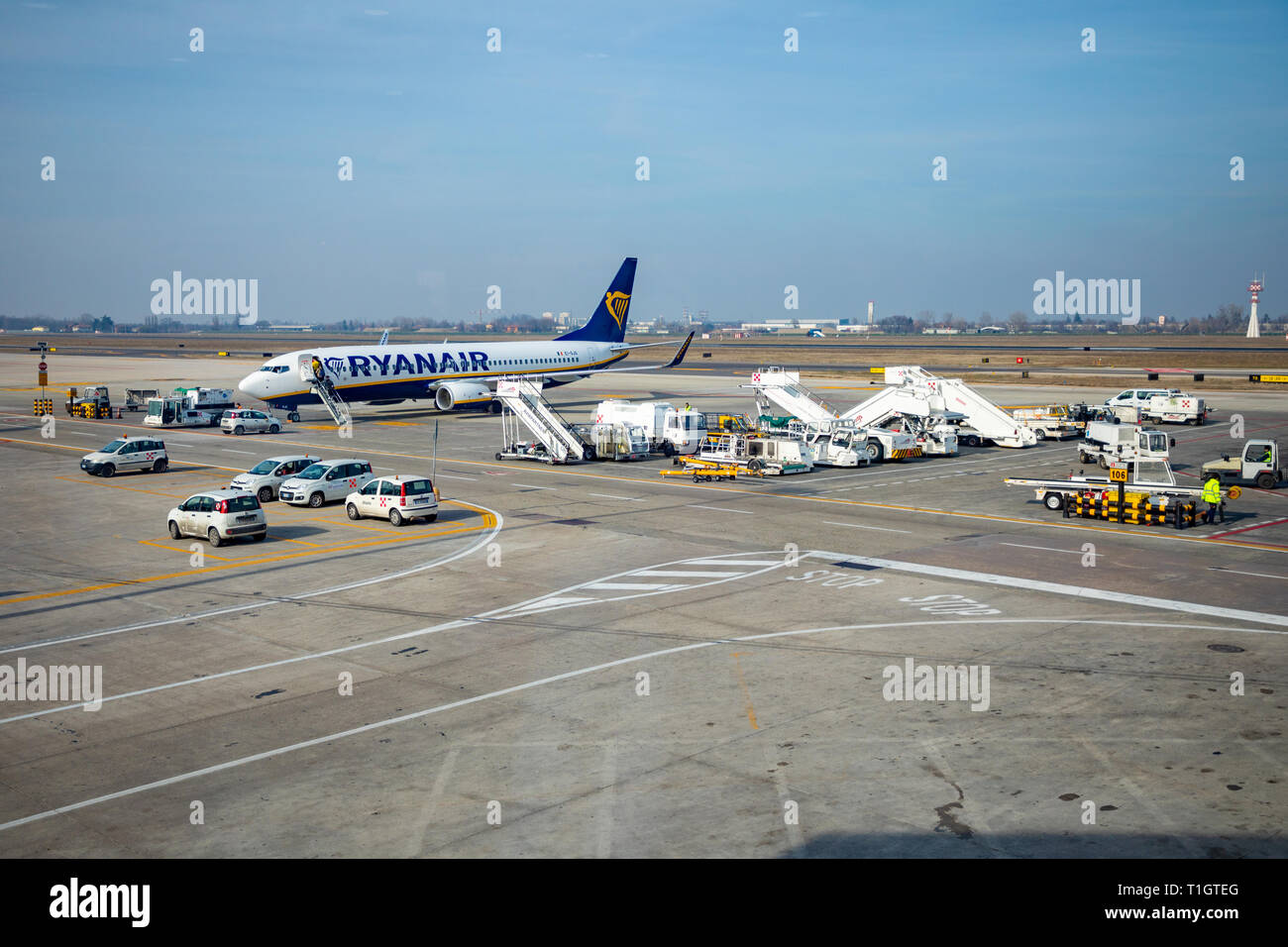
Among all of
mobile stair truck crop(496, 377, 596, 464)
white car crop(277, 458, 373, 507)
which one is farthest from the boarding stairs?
white car crop(277, 458, 373, 507)

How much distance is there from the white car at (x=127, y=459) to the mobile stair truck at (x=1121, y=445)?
45459 millimetres

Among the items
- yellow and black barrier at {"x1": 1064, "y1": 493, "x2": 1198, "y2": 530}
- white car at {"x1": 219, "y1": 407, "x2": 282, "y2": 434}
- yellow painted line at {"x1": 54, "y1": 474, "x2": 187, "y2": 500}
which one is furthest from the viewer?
white car at {"x1": 219, "y1": 407, "x2": 282, "y2": 434}

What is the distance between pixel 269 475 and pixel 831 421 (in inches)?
1243

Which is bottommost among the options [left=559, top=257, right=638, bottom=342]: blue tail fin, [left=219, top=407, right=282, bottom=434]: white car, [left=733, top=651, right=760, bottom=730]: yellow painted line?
[left=733, top=651, right=760, bottom=730]: yellow painted line

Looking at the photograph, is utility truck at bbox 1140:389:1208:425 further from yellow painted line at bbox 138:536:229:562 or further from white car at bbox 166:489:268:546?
yellow painted line at bbox 138:536:229:562

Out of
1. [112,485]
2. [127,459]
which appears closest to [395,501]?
[112,485]

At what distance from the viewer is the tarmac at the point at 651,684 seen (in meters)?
14.7

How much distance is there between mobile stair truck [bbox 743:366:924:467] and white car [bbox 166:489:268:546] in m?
30.1

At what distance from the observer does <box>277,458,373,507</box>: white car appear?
4269 cm

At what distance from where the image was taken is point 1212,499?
38.5 metres

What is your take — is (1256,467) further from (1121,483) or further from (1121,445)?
(1121,483)
